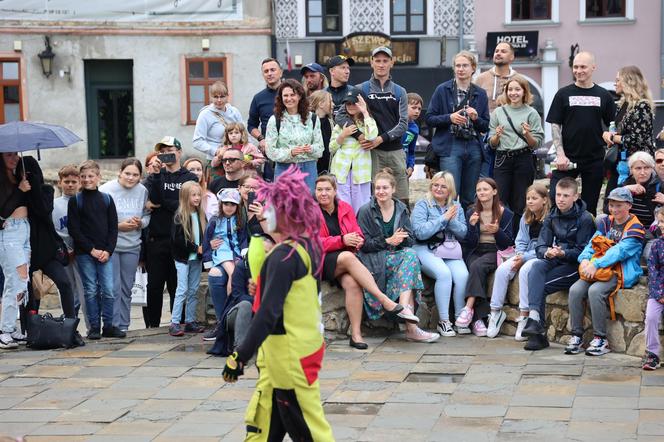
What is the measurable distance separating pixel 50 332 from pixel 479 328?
3949 mm

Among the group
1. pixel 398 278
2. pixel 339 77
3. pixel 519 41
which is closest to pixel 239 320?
pixel 398 278

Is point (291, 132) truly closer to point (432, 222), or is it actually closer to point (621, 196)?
point (432, 222)

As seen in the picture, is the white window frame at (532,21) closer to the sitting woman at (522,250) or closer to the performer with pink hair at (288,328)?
the sitting woman at (522,250)

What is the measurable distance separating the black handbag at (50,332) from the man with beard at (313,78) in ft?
11.7

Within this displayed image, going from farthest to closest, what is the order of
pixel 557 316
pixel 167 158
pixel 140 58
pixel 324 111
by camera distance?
1. pixel 140 58
2. pixel 324 111
3. pixel 167 158
4. pixel 557 316

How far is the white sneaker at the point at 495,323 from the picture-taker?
434 inches

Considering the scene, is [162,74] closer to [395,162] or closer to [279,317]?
[395,162]

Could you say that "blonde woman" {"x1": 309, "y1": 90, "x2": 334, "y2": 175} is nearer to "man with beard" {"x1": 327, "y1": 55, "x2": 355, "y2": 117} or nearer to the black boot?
"man with beard" {"x1": 327, "y1": 55, "x2": 355, "y2": 117}

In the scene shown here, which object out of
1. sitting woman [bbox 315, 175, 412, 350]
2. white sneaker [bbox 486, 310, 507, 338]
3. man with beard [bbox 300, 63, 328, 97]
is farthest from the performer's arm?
man with beard [bbox 300, 63, 328, 97]

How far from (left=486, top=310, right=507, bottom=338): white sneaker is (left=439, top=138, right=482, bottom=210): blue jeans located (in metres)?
1.57

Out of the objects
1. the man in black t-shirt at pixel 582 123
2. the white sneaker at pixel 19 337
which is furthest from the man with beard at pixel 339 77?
the white sneaker at pixel 19 337

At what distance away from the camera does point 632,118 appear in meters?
11.4

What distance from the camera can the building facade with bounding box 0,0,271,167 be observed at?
28.4 metres

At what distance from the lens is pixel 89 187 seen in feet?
37.2
